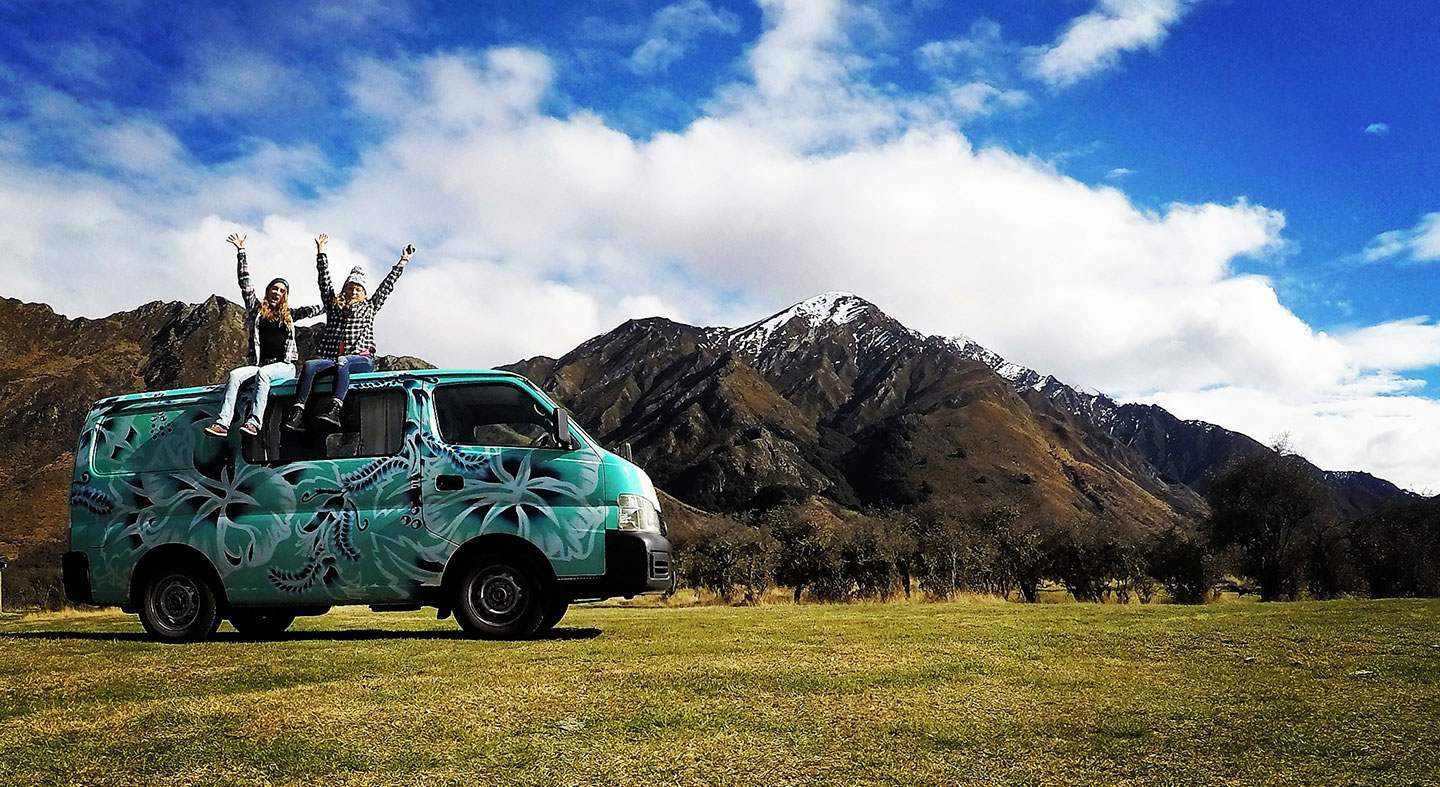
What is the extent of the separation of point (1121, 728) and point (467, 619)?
23.1 ft

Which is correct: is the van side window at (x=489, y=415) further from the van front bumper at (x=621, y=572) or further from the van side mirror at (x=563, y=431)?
the van front bumper at (x=621, y=572)

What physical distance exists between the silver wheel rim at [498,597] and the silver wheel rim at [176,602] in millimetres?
3479

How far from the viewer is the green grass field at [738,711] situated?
4.57m

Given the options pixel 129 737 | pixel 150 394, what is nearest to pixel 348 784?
pixel 129 737

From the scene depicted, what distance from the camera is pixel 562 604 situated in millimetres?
10344

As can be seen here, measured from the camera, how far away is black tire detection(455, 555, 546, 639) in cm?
1007

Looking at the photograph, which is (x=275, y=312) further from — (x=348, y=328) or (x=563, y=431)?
(x=563, y=431)

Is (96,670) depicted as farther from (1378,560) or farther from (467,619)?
(1378,560)

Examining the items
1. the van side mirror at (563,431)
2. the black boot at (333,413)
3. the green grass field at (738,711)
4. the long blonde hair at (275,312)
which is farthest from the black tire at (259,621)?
the van side mirror at (563,431)

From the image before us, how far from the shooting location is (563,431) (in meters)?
10.1

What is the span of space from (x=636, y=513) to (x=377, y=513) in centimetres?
293

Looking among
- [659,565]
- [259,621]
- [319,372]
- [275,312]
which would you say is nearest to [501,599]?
[659,565]

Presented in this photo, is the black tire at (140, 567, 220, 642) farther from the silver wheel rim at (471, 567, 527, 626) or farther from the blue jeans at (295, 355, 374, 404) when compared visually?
the silver wheel rim at (471, 567, 527, 626)

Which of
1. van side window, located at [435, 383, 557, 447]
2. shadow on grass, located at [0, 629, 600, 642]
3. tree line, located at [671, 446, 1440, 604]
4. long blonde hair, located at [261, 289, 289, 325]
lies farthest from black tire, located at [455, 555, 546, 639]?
tree line, located at [671, 446, 1440, 604]
